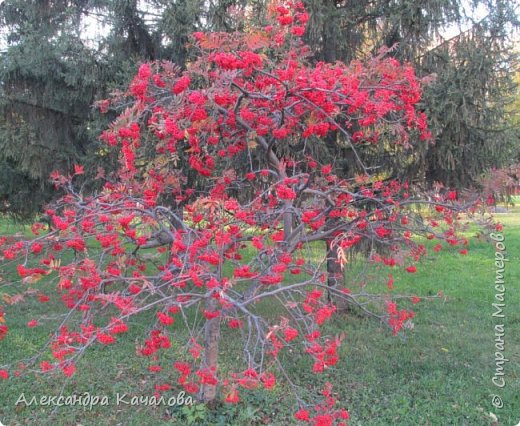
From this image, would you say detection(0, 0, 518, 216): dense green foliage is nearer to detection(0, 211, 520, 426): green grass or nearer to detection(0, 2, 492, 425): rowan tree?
detection(0, 2, 492, 425): rowan tree

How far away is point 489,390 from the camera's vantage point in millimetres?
4352

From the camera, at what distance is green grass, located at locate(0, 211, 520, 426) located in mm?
3908

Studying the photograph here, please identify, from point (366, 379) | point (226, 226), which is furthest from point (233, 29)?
point (366, 379)

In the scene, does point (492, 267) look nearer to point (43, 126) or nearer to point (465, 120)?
point (465, 120)

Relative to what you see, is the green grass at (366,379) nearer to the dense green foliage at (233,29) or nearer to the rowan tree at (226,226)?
the rowan tree at (226,226)

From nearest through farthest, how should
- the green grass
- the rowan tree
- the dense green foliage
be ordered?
the rowan tree
the green grass
the dense green foliage

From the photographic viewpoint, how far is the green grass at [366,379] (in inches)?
154

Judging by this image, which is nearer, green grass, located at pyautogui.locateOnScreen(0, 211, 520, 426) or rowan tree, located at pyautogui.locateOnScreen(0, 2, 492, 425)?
rowan tree, located at pyautogui.locateOnScreen(0, 2, 492, 425)

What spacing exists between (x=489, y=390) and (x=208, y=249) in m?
3.28

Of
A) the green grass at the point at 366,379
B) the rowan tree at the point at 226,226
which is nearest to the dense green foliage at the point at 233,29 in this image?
the rowan tree at the point at 226,226

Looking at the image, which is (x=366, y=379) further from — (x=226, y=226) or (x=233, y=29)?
(x=233, y=29)

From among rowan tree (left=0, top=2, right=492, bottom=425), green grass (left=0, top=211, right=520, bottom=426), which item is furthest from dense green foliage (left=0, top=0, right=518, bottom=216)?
green grass (left=0, top=211, right=520, bottom=426)

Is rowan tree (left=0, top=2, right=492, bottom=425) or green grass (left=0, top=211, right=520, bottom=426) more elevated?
rowan tree (left=0, top=2, right=492, bottom=425)

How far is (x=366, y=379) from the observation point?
462 cm
